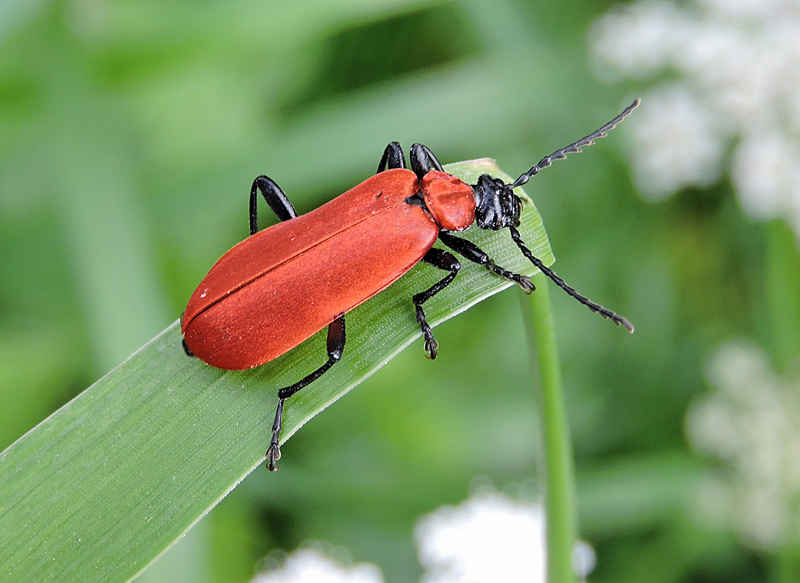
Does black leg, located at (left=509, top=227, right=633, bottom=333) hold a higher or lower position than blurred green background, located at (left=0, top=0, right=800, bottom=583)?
lower

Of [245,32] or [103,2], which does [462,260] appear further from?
[103,2]

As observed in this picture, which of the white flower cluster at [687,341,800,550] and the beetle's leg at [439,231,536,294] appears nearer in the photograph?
the beetle's leg at [439,231,536,294]

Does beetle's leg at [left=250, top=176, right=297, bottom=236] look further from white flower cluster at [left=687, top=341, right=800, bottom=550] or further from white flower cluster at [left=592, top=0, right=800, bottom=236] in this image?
white flower cluster at [left=687, top=341, right=800, bottom=550]

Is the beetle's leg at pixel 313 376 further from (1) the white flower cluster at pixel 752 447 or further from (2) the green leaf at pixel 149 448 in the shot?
(1) the white flower cluster at pixel 752 447

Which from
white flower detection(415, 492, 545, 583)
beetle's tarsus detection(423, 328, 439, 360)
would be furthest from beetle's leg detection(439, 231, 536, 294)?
white flower detection(415, 492, 545, 583)

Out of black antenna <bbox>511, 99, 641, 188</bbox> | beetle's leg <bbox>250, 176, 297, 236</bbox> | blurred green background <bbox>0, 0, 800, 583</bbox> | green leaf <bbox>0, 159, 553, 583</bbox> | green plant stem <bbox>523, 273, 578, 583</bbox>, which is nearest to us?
green leaf <bbox>0, 159, 553, 583</bbox>

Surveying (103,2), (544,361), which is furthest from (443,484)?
(103,2)

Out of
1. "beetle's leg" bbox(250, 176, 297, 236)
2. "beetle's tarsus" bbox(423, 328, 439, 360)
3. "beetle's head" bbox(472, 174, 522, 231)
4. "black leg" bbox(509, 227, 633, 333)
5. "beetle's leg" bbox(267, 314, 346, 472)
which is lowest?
"beetle's leg" bbox(267, 314, 346, 472)
